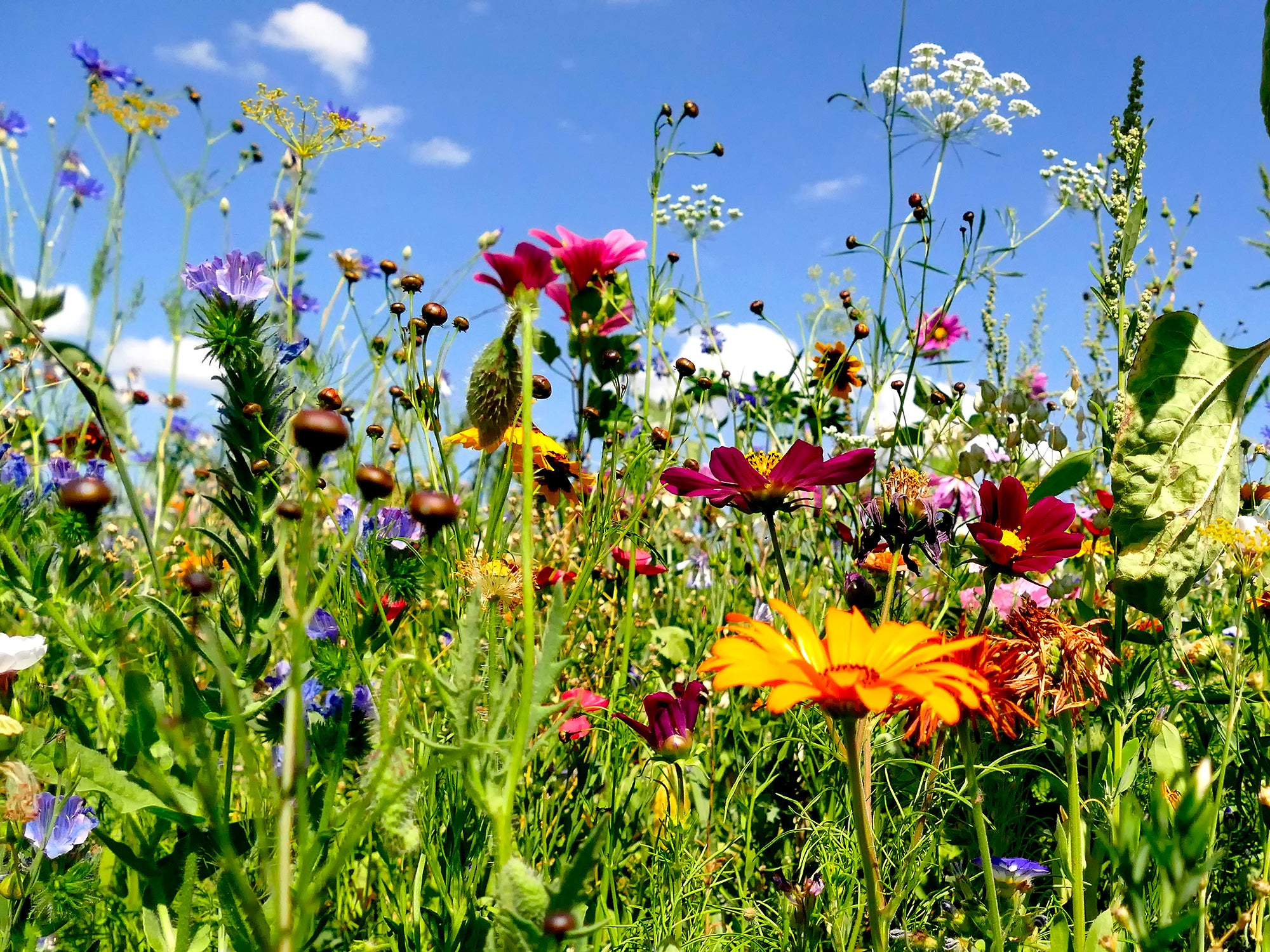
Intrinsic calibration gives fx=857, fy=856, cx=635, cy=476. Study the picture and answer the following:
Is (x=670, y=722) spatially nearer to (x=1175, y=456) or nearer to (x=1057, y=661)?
(x=1057, y=661)

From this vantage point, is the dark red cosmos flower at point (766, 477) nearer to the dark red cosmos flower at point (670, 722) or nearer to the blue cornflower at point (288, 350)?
the dark red cosmos flower at point (670, 722)

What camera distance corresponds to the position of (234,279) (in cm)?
104

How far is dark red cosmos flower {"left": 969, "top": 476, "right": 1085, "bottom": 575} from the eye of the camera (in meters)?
0.96

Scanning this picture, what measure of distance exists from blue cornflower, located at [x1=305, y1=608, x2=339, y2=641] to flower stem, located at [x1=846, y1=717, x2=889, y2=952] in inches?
28.1

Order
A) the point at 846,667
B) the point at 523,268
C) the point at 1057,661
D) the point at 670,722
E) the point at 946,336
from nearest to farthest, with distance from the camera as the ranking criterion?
the point at 846,667 → the point at 1057,661 → the point at 670,722 → the point at 523,268 → the point at 946,336

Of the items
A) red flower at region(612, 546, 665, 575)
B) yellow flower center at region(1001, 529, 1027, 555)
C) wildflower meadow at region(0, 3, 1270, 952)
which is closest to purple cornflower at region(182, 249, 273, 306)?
wildflower meadow at region(0, 3, 1270, 952)

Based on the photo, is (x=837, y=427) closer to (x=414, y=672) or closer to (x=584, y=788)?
(x=584, y=788)

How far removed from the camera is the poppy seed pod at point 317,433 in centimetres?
53

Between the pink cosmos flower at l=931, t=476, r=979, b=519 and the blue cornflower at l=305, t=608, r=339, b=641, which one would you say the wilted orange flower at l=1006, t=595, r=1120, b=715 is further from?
the blue cornflower at l=305, t=608, r=339, b=641

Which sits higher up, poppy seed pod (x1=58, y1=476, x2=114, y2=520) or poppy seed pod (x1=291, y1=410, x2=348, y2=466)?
poppy seed pod (x1=291, y1=410, x2=348, y2=466)

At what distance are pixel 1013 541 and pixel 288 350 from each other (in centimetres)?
90

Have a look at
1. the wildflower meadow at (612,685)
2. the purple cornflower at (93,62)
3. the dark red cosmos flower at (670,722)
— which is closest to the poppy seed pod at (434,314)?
the wildflower meadow at (612,685)

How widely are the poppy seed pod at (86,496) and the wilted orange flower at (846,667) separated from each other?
1.51ft

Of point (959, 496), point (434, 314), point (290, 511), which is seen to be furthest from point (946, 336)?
point (290, 511)
